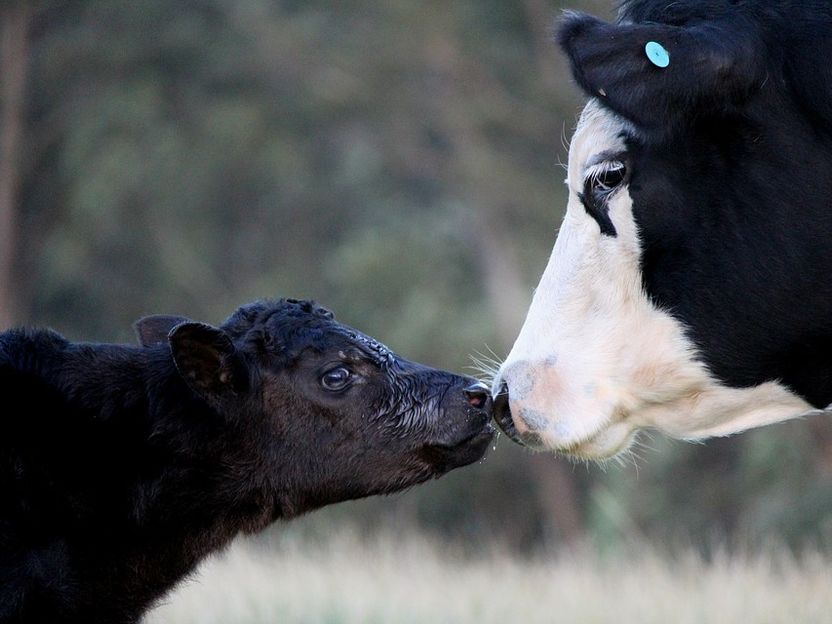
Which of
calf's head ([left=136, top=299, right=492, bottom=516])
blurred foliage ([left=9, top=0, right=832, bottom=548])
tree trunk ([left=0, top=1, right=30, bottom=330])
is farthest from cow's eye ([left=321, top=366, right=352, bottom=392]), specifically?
tree trunk ([left=0, top=1, right=30, bottom=330])

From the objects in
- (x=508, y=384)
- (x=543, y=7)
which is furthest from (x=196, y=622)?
(x=543, y=7)

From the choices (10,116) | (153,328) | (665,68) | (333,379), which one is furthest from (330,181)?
(665,68)

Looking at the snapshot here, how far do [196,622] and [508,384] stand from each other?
8.46 feet

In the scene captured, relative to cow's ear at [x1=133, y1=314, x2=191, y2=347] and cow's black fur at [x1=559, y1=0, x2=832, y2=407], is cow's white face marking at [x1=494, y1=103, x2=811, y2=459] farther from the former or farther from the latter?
cow's ear at [x1=133, y1=314, x2=191, y2=347]

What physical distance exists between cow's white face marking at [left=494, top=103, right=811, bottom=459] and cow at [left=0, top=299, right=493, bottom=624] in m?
0.44

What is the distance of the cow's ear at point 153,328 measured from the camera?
5.50 m

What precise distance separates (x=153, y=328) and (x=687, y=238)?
2.21 metres

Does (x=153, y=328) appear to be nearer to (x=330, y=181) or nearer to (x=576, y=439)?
(x=576, y=439)

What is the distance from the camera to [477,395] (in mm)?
5246

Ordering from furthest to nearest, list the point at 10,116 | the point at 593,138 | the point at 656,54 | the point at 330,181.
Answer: the point at 330,181 < the point at 10,116 < the point at 593,138 < the point at 656,54

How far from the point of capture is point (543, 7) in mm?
24094

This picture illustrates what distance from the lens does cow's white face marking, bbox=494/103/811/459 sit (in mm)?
4715

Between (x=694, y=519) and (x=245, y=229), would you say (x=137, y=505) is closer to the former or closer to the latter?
(x=694, y=519)

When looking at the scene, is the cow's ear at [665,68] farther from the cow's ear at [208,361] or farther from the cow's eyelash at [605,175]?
the cow's ear at [208,361]
